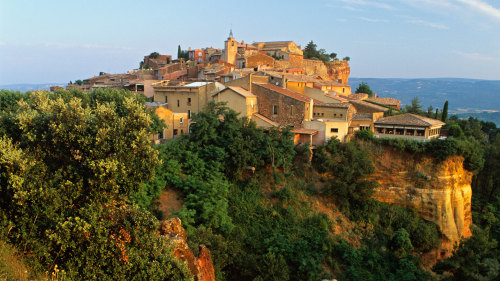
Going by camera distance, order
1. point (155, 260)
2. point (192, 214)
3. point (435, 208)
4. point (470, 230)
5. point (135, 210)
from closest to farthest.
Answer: point (155, 260)
point (135, 210)
point (192, 214)
point (435, 208)
point (470, 230)

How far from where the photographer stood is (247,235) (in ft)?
61.1

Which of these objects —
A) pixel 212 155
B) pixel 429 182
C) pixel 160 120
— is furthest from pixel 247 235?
pixel 429 182

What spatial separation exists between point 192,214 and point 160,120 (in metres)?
A: 9.79

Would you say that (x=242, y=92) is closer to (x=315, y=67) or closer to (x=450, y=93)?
(x=315, y=67)

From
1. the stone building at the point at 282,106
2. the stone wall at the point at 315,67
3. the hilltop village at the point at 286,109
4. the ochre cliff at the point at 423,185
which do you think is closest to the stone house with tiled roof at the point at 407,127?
the hilltop village at the point at 286,109

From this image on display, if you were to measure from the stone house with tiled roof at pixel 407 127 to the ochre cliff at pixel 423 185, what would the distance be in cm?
284

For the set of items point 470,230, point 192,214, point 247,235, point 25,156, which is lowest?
point 470,230

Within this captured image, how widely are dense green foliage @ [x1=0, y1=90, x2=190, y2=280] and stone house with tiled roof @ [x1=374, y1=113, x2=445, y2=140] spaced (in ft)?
68.2

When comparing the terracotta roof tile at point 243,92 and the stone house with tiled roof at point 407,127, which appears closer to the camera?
the terracotta roof tile at point 243,92

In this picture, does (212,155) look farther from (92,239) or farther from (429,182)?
(429,182)

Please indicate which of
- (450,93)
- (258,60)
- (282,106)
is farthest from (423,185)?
(450,93)

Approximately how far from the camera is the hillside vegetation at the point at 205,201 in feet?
28.0

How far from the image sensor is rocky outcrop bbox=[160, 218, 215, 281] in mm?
10273

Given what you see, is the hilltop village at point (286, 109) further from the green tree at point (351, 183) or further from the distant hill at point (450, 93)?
the distant hill at point (450, 93)
